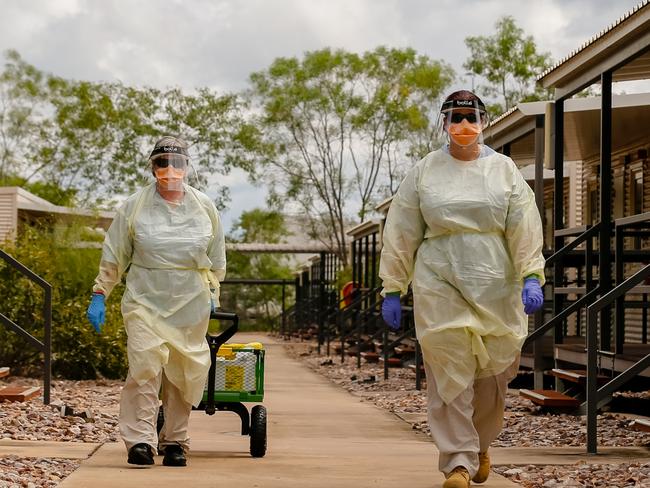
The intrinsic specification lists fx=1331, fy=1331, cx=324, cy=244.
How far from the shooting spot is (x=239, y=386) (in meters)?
8.03

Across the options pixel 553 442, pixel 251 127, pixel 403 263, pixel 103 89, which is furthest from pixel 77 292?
pixel 103 89

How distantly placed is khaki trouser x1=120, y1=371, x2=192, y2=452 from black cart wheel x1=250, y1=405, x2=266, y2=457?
0.44 meters

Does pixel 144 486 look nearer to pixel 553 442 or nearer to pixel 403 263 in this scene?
pixel 403 263

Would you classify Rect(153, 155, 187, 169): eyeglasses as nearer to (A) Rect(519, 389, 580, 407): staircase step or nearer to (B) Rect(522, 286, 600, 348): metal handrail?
(A) Rect(519, 389, 580, 407): staircase step

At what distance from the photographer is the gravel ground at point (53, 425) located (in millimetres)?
6715

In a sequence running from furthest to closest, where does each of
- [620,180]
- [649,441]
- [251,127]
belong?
[251,127] < [620,180] < [649,441]

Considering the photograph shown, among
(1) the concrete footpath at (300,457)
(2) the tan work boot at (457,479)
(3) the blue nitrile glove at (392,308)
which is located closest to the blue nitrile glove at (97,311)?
(1) the concrete footpath at (300,457)

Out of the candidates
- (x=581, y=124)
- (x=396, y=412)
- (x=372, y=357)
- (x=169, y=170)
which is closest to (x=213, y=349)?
(x=169, y=170)

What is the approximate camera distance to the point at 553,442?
9.21 m

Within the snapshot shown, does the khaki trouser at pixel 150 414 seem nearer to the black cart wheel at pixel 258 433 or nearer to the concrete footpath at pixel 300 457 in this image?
the concrete footpath at pixel 300 457

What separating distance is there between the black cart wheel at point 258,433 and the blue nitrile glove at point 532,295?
205cm

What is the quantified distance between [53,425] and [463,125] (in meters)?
4.43

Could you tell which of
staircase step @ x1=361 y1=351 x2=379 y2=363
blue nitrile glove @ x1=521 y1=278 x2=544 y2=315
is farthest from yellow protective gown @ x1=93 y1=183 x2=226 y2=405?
staircase step @ x1=361 y1=351 x2=379 y2=363

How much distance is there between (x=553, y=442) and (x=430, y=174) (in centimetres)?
321
